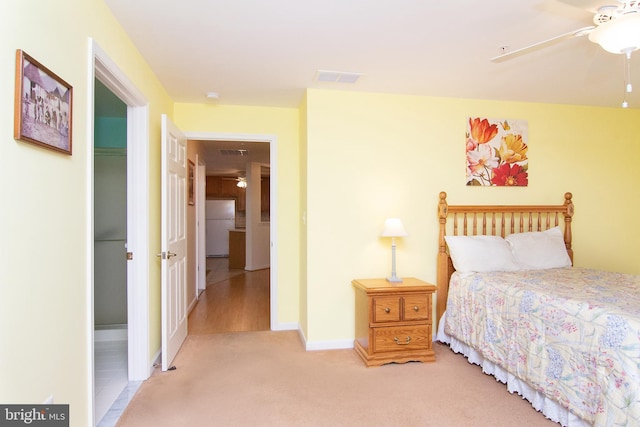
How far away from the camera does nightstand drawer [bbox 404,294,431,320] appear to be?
9.90ft

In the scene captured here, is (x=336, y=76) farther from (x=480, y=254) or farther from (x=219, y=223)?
(x=219, y=223)

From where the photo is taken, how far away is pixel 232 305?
16.0 ft

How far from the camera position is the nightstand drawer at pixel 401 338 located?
9.70 ft

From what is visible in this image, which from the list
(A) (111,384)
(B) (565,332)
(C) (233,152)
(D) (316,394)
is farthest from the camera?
(C) (233,152)

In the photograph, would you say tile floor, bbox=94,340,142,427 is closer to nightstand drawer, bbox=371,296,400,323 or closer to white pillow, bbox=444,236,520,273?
nightstand drawer, bbox=371,296,400,323

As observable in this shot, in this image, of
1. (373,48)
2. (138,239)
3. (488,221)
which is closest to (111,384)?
(138,239)

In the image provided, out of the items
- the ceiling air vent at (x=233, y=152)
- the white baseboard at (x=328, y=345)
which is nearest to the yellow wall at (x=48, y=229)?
the white baseboard at (x=328, y=345)

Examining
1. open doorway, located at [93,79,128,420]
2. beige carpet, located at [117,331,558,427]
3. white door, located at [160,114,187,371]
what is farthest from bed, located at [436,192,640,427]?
open doorway, located at [93,79,128,420]

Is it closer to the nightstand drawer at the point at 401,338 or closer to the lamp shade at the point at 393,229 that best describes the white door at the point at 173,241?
the nightstand drawer at the point at 401,338

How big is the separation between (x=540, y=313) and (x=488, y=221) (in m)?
1.54

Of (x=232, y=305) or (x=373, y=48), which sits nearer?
(x=373, y=48)

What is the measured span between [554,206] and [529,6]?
238cm

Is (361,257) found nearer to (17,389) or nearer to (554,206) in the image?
(554,206)

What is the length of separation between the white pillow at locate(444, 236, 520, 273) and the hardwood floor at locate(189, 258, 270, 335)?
213cm
